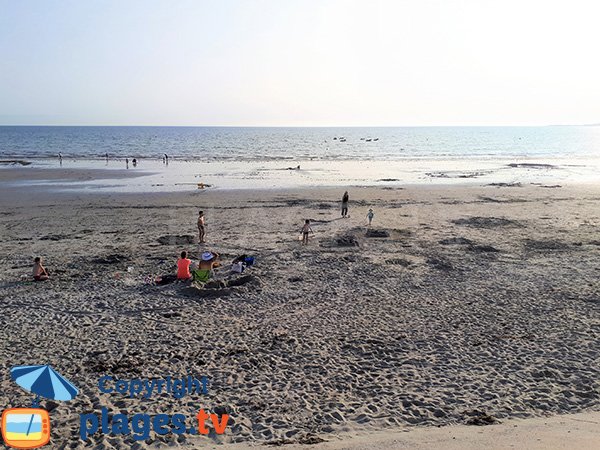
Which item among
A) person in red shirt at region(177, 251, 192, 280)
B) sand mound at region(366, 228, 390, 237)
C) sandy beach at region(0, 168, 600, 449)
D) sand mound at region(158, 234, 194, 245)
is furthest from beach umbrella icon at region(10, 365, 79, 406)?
sand mound at region(366, 228, 390, 237)

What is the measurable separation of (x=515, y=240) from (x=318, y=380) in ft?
47.2

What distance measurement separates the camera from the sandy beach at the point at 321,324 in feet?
Result: 26.6

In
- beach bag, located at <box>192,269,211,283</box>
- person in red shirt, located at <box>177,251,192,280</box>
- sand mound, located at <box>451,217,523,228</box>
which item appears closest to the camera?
beach bag, located at <box>192,269,211,283</box>

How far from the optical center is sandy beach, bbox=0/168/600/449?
8.12m

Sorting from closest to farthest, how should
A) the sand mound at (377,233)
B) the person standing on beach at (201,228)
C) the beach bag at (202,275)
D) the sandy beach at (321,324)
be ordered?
the sandy beach at (321,324)
the beach bag at (202,275)
the person standing on beach at (201,228)
the sand mound at (377,233)

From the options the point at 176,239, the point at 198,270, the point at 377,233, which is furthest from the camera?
the point at 377,233

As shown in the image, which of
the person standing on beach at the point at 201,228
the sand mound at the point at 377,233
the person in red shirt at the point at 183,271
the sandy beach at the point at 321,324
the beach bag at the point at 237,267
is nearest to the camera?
the sandy beach at the point at 321,324

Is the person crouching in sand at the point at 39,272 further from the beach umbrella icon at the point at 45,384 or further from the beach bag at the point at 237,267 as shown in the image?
the beach umbrella icon at the point at 45,384

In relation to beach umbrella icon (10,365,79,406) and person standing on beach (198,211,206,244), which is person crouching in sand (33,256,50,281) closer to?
person standing on beach (198,211,206,244)

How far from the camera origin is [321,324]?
11727 millimetres

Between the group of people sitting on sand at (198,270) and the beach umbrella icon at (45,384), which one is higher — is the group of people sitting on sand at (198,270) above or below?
below

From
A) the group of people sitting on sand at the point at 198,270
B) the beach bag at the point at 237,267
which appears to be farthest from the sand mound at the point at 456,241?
the group of people sitting on sand at the point at 198,270

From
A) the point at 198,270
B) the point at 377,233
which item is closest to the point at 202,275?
the point at 198,270

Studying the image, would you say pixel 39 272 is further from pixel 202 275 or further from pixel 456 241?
pixel 456 241
